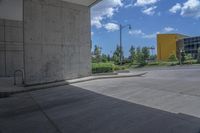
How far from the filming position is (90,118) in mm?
6793

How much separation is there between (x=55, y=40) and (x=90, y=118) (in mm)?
9347

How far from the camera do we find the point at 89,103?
8859 millimetres

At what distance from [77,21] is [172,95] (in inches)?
362

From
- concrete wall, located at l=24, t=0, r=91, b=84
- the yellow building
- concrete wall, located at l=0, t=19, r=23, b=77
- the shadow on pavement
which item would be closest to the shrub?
concrete wall, located at l=24, t=0, r=91, b=84

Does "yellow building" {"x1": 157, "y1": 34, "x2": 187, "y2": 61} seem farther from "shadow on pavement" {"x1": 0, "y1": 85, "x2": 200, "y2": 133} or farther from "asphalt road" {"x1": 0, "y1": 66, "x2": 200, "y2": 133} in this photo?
"shadow on pavement" {"x1": 0, "y1": 85, "x2": 200, "y2": 133}

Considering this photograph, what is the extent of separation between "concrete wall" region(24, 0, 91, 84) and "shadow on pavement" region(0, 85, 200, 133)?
525 centimetres

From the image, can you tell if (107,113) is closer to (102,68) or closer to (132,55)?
(102,68)

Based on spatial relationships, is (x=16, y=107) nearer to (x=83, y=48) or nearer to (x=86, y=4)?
(x=83, y=48)

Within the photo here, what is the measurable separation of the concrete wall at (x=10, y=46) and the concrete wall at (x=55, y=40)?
34.3 ft

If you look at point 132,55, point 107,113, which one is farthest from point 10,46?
point 132,55

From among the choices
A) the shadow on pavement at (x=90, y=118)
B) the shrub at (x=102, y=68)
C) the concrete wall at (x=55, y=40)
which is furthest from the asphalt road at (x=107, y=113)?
the shrub at (x=102, y=68)

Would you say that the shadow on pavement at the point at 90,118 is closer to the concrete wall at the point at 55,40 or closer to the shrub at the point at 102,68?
the concrete wall at the point at 55,40

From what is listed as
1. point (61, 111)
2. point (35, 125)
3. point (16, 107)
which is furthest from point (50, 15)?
point (35, 125)

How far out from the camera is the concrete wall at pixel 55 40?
46.4ft
